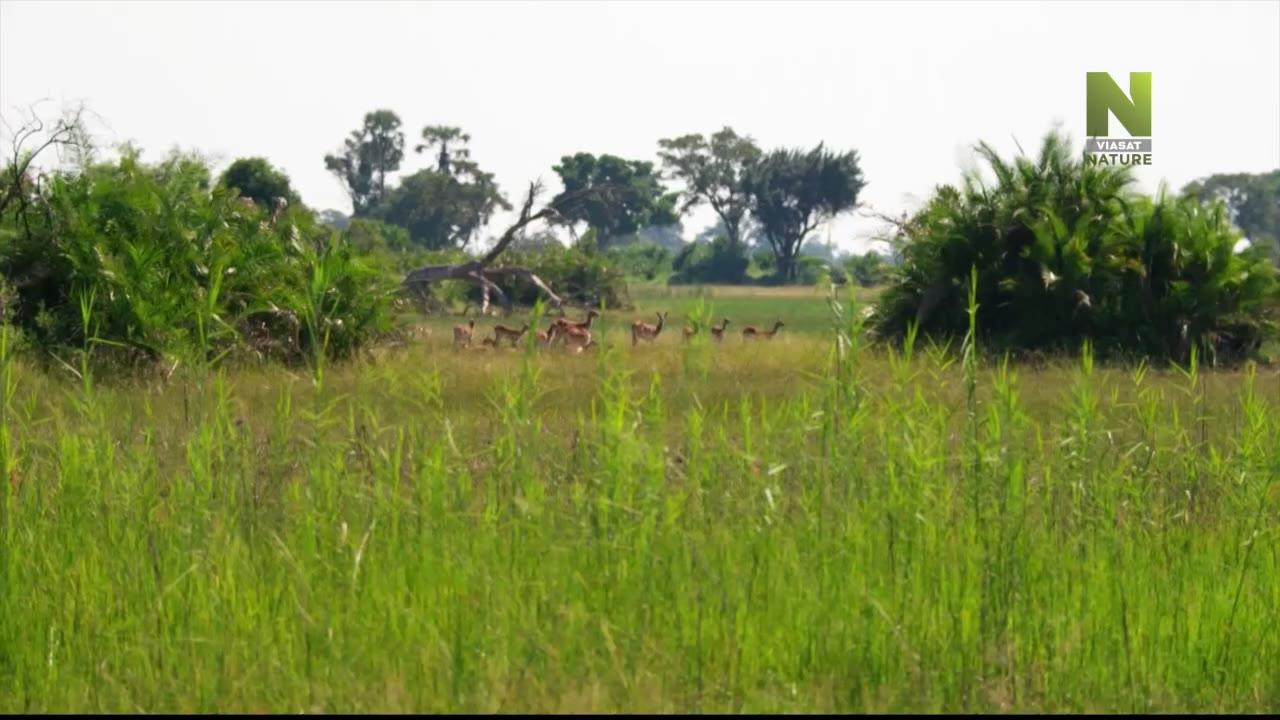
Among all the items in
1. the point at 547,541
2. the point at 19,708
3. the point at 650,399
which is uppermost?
the point at 650,399

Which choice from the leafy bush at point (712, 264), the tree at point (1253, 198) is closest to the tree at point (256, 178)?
the leafy bush at point (712, 264)

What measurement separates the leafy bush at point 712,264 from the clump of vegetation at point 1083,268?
206 ft

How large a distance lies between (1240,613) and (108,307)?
12.7 m

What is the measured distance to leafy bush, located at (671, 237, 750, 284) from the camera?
8625 cm

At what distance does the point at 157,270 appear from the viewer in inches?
667

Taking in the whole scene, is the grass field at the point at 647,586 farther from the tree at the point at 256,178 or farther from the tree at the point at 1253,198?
the tree at the point at 1253,198

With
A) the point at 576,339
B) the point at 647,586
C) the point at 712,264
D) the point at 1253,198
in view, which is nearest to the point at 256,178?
the point at 576,339

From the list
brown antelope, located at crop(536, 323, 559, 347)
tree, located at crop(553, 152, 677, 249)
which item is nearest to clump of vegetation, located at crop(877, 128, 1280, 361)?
brown antelope, located at crop(536, 323, 559, 347)

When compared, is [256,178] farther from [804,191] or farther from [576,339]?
[804,191]

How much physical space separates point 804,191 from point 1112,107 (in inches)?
2601

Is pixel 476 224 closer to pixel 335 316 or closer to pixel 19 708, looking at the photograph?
pixel 335 316

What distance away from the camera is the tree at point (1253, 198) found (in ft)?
336

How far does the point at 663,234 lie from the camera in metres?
198

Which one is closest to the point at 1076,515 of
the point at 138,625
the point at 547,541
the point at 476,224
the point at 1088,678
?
the point at 1088,678
